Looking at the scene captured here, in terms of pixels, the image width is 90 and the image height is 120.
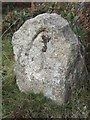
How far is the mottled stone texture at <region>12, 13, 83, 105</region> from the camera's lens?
→ 3.12 m

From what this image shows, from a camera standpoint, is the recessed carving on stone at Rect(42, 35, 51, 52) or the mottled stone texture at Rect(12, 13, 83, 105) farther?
the recessed carving on stone at Rect(42, 35, 51, 52)

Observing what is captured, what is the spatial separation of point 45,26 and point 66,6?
1.86m

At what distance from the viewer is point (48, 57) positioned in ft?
10.7

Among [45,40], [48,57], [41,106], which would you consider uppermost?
[45,40]

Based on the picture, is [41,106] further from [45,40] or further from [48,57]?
[45,40]

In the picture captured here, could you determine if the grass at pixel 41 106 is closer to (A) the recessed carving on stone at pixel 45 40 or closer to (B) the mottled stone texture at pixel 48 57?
(B) the mottled stone texture at pixel 48 57

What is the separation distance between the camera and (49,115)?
3203 mm

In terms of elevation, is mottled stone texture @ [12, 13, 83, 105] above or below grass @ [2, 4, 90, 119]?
above

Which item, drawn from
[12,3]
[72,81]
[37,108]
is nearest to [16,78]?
[37,108]

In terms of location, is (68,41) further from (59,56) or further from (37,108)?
(37,108)

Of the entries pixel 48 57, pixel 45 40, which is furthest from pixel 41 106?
pixel 45 40

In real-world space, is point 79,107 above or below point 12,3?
below

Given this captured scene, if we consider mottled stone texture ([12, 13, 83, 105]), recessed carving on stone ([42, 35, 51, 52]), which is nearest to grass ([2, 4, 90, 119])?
mottled stone texture ([12, 13, 83, 105])

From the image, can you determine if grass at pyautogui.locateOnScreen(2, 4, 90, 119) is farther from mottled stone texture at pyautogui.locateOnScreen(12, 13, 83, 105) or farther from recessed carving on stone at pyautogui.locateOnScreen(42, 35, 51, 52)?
recessed carving on stone at pyautogui.locateOnScreen(42, 35, 51, 52)
